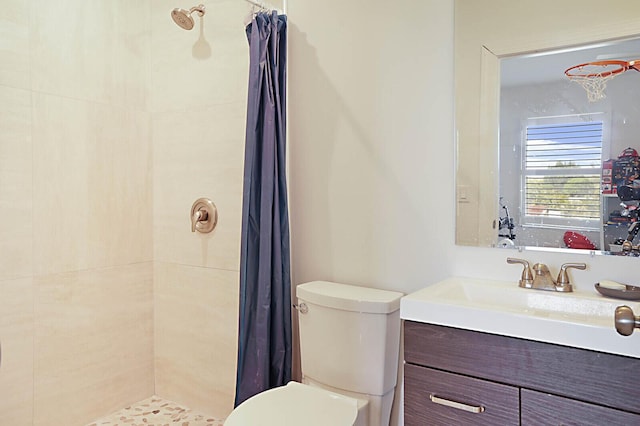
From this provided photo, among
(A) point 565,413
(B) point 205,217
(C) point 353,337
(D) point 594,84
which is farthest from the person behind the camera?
(B) point 205,217

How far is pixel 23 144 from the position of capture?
2086 mm

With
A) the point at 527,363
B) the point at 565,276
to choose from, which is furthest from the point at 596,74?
the point at 527,363

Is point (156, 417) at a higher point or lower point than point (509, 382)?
lower

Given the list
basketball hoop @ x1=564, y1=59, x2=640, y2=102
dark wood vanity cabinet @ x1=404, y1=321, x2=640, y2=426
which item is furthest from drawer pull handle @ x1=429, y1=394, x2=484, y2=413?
basketball hoop @ x1=564, y1=59, x2=640, y2=102

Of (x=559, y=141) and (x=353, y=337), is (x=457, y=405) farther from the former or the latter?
(x=559, y=141)

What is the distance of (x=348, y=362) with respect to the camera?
1.78 meters

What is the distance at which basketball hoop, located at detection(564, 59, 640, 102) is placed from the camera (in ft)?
4.99

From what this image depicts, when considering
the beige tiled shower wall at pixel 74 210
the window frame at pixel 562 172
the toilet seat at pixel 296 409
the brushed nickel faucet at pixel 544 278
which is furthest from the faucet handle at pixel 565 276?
the beige tiled shower wall at pixel 74 210

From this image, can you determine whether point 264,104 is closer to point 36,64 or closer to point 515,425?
point 36,64

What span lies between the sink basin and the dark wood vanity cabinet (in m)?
0.03

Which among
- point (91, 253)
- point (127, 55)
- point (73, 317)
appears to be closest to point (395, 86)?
point (127, 55)

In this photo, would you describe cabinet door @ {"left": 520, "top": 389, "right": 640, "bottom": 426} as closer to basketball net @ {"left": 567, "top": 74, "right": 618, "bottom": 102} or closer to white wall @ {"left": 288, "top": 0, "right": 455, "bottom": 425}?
white wall @ {"left": 288, "top": 0, "right": 455, "bottom": 425}

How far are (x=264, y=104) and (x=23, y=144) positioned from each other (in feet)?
→ 3.47

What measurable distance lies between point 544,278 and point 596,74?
67 cm
